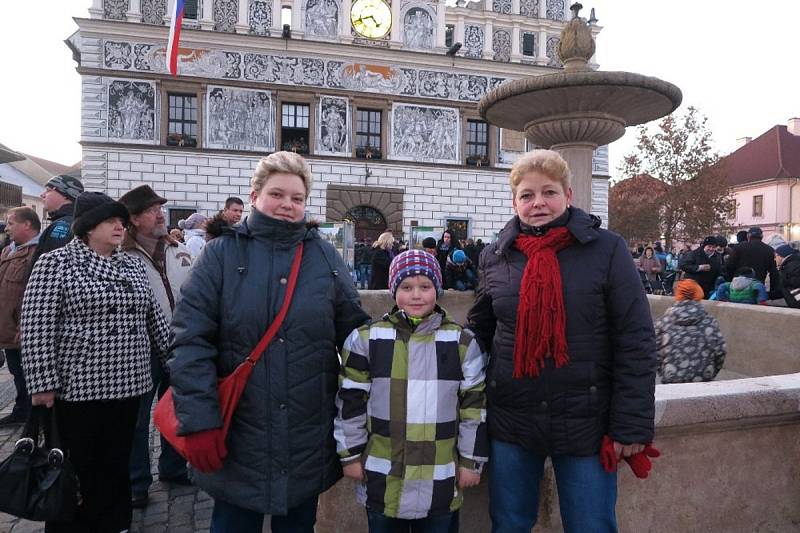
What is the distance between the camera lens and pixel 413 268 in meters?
2.35

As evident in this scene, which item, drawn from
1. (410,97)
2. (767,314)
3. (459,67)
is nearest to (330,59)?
(410,97)

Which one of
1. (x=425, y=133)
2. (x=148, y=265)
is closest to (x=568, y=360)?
(x=148, y=265)

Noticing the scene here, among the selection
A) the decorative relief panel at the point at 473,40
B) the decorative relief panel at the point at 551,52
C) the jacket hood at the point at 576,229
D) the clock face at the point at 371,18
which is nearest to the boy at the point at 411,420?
the jacket hood at the point at 576,229

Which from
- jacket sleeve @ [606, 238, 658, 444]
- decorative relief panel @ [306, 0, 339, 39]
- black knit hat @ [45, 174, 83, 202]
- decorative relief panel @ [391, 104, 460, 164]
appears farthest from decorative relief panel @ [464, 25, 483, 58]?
jacket sleeve @ [606, 238, 658, 444]

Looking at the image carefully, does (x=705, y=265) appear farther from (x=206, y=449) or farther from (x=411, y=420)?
(x=206, y=449)

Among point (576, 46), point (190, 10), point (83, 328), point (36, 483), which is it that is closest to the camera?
point (36, 483)

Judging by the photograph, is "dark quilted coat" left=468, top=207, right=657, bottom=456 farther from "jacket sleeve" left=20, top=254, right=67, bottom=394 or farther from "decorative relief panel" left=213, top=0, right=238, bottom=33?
"decorative relief panel" left=213, top=0, right=238, bottom=33

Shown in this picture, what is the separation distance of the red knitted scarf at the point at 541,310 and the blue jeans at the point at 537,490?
365 millimetres

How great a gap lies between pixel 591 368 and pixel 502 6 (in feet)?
84.6

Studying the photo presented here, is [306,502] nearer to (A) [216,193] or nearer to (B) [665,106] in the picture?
(B) [665,106]

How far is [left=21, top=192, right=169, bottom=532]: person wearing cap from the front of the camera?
2.78 m

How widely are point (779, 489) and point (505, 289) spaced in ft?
6.42

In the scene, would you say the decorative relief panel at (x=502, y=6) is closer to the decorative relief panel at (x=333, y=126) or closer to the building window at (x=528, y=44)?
the building window at (x=528, y=44)

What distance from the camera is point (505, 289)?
2.29 metres
